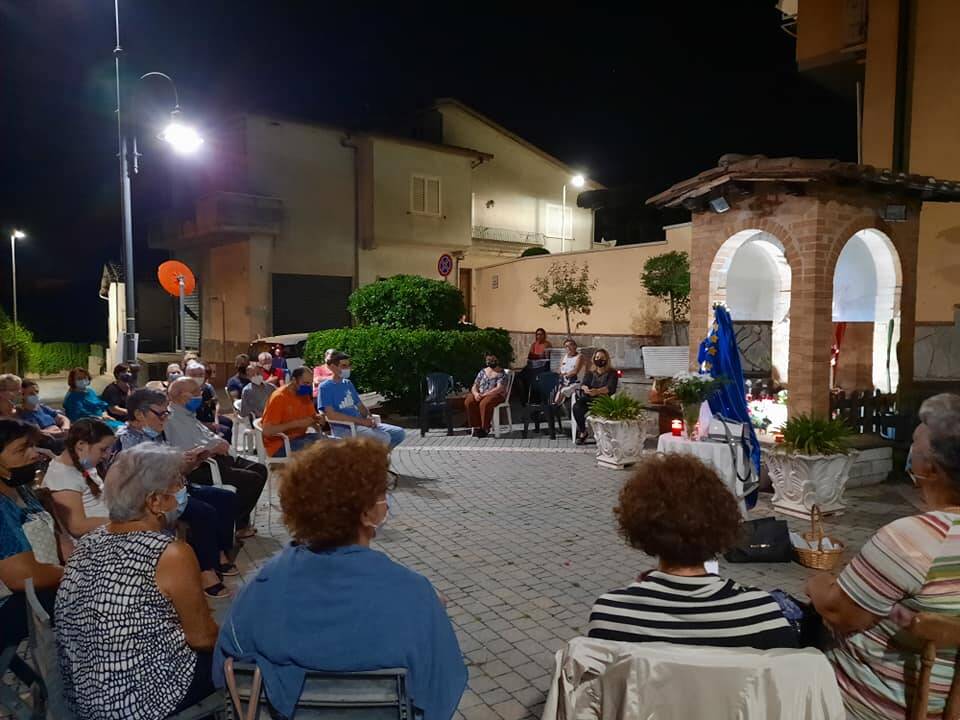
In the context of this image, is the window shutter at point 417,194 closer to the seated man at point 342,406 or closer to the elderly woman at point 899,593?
the seated man at point 342,406

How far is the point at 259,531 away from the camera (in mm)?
5977

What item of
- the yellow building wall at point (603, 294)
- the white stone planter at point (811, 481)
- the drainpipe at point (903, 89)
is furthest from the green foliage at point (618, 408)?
the yellow building wall at point (603, 294)

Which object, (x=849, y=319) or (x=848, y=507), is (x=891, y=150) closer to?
(x=849, y=319)

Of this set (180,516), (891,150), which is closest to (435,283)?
(891,150)

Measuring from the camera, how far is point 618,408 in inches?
322

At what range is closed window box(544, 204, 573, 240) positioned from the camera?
2805 cm

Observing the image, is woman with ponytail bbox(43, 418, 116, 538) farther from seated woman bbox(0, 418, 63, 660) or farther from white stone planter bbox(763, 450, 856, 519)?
white stone planter bbox(763, 450, 856, 519)

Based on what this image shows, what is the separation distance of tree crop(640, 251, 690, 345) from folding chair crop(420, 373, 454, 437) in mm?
6561

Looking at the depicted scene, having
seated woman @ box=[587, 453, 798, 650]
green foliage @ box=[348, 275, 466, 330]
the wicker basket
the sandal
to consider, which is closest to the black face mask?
the sandal

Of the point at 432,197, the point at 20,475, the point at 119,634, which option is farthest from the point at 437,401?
the point at 432,197

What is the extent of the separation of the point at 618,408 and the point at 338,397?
334cm

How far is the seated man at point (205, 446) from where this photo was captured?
17.7 ft

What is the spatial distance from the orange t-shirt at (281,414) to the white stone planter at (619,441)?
363 cm

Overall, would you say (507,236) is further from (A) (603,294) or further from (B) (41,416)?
(B) (41,416)
